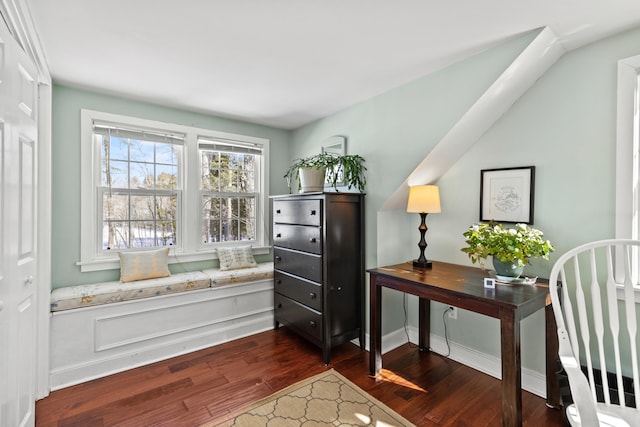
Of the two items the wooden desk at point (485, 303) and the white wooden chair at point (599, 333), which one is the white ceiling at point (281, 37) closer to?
the white wooden chair at point (599, 333)

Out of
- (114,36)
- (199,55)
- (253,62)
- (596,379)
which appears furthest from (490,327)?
(114,36)

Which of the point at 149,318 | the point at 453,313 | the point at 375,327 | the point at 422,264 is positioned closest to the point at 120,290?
the point at 149,318

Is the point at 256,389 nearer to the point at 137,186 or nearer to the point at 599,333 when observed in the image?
the point at 599,333

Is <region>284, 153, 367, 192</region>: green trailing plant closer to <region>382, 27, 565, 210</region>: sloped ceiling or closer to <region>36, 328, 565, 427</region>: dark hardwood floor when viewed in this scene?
<region>382, 27, 565, 210</region>: sloped ceiling

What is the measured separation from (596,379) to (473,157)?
1636 mm

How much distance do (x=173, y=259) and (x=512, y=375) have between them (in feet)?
9.77

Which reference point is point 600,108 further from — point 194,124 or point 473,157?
point 194,124

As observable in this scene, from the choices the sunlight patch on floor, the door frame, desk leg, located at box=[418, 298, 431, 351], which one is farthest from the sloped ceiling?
the door frame

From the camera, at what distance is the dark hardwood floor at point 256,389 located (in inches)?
75.9

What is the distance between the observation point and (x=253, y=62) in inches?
86.0

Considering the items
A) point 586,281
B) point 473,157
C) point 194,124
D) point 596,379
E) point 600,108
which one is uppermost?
point 194,124

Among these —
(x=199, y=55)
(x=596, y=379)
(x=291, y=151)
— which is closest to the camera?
(x=596, y=379)

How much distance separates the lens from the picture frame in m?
2.18

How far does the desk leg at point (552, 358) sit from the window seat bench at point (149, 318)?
240cm
